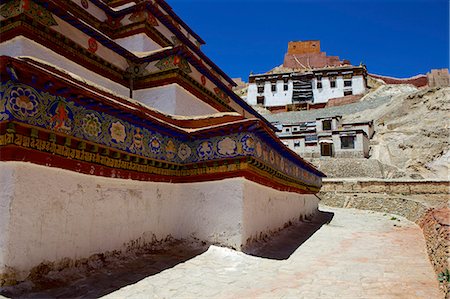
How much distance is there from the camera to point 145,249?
211 inches

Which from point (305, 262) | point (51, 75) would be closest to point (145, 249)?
point (305, 262)

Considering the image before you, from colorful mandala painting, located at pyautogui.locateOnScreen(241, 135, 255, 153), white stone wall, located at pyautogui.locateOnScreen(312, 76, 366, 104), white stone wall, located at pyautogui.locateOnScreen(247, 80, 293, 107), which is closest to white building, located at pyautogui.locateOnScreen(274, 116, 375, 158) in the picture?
white stone wall, located at pyautogui.locateOnScreen(312, 76, 366, 104)

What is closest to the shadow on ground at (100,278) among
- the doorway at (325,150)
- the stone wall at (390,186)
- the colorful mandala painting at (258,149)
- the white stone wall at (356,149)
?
the colorful mandala painting at (258,149)

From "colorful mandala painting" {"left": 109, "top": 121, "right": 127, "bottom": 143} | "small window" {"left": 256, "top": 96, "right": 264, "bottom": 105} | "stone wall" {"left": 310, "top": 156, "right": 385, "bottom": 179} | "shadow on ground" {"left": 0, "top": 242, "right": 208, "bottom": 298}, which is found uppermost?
"small window" {"left": 256, "top": 96, "right": 264, "bottom": 105}

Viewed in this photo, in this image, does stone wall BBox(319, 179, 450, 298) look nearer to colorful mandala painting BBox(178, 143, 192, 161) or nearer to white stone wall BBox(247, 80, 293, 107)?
colorful mandala painting BBox(178, 143, 192, 161)

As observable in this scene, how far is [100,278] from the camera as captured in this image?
404cm

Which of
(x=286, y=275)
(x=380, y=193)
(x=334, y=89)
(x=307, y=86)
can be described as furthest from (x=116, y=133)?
(x=307, y=86)

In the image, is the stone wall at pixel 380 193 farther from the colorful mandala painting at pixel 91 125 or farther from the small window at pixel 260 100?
the small window at pixel 260 100

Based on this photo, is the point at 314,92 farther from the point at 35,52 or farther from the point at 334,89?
the point at 35,52

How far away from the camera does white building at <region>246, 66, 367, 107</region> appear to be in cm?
4781

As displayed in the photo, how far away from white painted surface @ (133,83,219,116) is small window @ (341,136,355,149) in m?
24.8

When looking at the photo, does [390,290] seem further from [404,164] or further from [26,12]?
[404,164]

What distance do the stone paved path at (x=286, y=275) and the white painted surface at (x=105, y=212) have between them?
45cm

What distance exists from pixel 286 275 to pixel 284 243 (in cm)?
255
